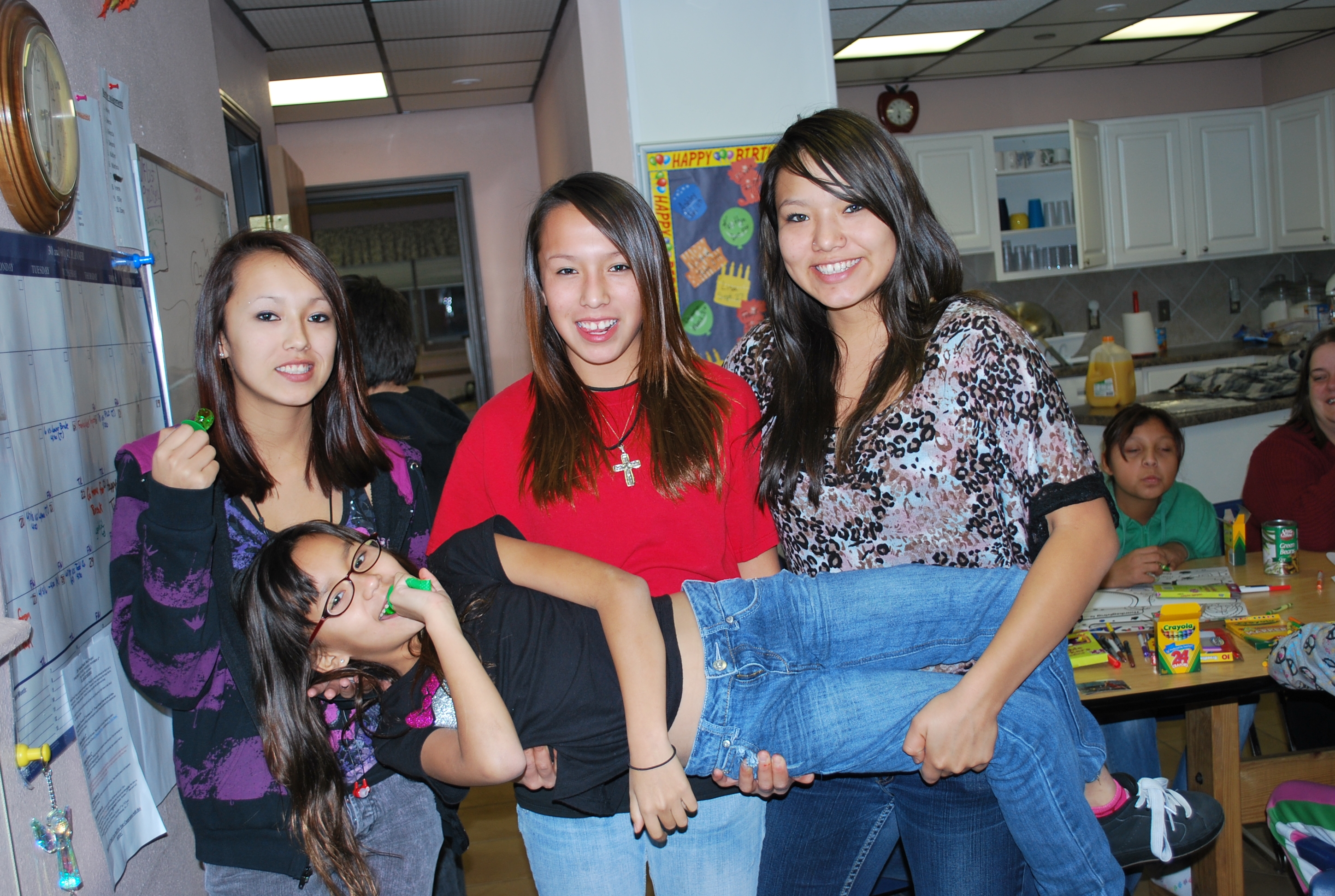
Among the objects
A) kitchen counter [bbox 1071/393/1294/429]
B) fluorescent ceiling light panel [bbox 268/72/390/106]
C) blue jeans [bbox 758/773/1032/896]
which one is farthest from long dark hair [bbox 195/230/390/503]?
fluorescent ceiling light panel [bbox 268/72/390/106]

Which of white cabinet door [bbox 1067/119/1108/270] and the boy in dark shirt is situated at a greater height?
white cabinet door [bbox 1067/119/1108/270]

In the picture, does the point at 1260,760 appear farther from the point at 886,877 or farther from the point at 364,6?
the point at 364,6

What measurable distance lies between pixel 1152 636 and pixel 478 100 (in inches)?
203

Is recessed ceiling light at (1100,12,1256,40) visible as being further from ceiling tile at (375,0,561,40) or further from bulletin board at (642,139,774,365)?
ceiling tile at (375,0,561,40)

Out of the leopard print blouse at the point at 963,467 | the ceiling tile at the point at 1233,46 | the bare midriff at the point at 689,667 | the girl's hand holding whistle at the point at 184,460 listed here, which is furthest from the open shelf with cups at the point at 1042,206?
the girl's hand holding whistle at the point at 184,460

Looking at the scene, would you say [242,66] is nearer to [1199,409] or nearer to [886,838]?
[886,838]

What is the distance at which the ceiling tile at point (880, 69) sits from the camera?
556cm

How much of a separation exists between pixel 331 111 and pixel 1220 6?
17.1 ft

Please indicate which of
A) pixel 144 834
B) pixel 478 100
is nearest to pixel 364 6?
pixel 478 100

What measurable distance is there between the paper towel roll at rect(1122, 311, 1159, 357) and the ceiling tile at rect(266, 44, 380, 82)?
16.0ft

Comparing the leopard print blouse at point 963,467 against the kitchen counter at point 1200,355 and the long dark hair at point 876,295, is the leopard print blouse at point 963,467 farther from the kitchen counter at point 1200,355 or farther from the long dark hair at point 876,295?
the kitchen counter at point 1200,355

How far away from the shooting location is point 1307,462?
294 centimetres

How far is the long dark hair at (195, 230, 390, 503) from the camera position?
145 cm

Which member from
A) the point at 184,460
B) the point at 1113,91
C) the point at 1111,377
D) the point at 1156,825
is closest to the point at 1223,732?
the point at 1156,825
